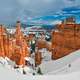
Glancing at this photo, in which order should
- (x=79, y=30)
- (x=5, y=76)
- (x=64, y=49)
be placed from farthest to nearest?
(x=64, y=49), (x=79, y=30), (x=5, y=76)

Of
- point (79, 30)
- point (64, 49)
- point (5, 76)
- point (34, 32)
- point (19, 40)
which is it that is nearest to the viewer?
point (5, 76)

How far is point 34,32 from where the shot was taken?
50125 mm

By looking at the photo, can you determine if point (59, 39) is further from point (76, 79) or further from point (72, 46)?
point (76, 79)

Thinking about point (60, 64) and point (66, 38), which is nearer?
point (60, 64)

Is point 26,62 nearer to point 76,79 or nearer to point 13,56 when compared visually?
point 13,56

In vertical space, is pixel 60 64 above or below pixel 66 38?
above

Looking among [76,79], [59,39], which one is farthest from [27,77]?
[59,39]

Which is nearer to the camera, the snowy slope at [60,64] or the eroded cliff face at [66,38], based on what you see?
the snowy slope at [60,64]

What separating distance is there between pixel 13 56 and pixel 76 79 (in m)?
16.3

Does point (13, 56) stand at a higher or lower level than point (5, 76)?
lower

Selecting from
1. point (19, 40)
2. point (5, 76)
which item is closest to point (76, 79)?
point (5, 76)

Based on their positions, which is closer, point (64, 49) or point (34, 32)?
point (64, 49)

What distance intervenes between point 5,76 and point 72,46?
45.6 feet

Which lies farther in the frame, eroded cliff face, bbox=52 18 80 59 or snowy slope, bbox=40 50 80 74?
eroded cliff face, bbox=52 18 80 59
